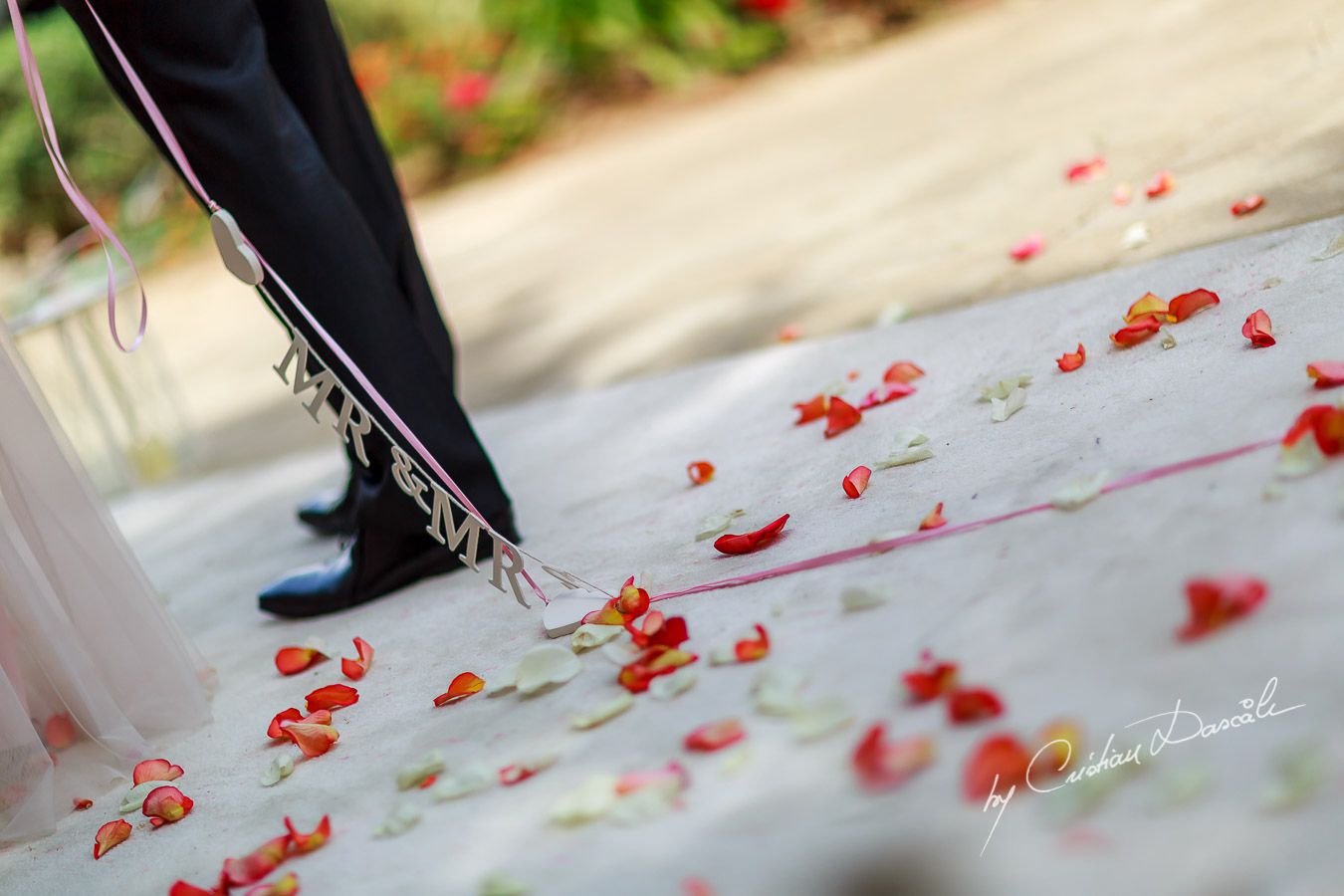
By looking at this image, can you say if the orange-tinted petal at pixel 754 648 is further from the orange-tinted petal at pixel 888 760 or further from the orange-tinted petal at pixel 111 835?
the orange-tinted petal at pixel 111 835

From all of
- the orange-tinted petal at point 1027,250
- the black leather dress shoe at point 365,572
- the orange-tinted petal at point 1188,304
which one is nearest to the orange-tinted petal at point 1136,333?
the orange-tinted petal at point 1188,304

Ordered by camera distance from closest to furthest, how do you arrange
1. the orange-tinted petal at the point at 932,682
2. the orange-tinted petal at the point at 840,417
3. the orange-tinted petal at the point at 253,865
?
1. the orange-tinted petal at the point at 932,682
2. the orange-tinted petal at the point at 253,865
3. the orange-tinted petal at the point at 840,417

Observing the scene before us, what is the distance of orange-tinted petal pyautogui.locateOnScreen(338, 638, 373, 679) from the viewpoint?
1580mm

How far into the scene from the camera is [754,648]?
124 centimetres

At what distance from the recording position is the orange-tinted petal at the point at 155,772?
149cm

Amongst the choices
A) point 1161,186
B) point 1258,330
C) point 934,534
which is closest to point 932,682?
point 934,534

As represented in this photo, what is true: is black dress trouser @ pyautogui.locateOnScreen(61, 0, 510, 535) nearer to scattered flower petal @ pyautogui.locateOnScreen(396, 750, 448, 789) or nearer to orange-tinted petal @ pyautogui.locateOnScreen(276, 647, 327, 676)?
orange-tinted petal @ pyautogui.locateOnScreen(276, 647, 327, 676)

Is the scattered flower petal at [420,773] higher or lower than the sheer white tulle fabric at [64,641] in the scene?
lower

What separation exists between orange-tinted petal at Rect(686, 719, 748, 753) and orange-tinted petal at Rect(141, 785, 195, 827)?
61cm

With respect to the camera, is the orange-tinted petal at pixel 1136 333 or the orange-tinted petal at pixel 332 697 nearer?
the orange-tinted petal at pixel 332 697

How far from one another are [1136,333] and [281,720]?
46.4 inches

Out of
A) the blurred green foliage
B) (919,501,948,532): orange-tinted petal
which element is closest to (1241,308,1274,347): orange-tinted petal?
(919,501,948,532): orange-tinted petal

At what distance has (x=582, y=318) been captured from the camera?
10.6 ft

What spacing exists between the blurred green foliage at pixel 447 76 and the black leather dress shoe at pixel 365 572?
160 inches
